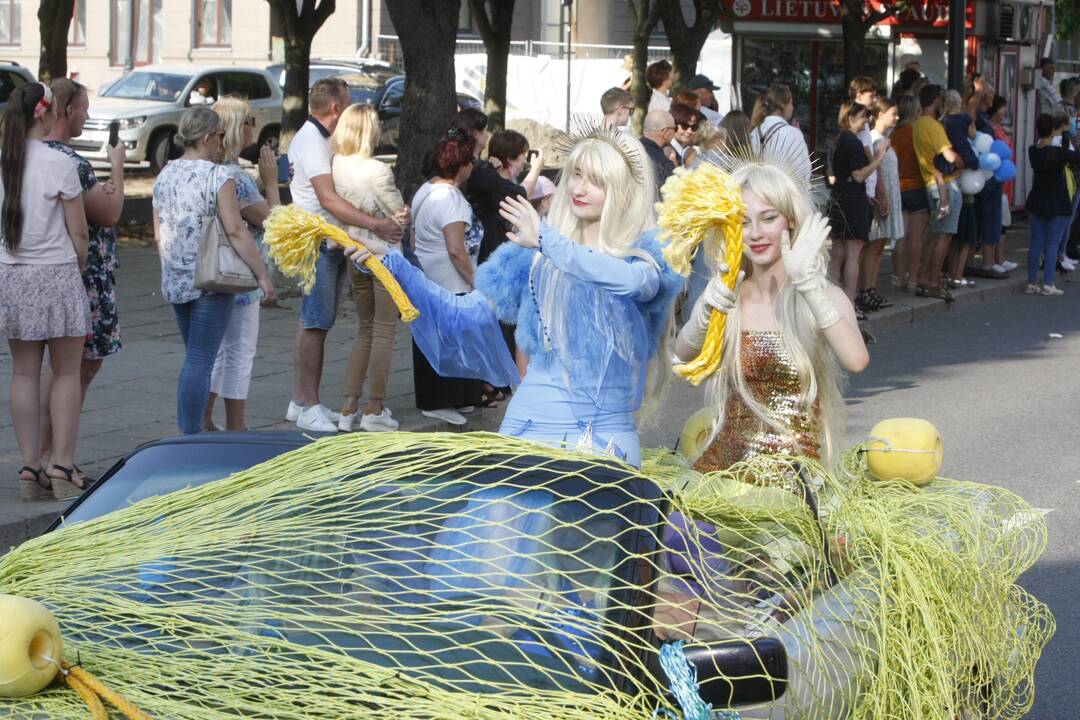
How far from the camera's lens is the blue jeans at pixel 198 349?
24.5 ft

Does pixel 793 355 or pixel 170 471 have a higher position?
pixel 793 355

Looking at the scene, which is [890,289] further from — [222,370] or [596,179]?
[596,179]

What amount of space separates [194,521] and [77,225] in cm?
385

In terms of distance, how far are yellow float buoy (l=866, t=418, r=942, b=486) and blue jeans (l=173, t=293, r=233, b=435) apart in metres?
4.10

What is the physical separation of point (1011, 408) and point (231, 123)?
222 inches

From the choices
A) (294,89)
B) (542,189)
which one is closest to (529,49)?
(294,89)

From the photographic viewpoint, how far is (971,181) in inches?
592

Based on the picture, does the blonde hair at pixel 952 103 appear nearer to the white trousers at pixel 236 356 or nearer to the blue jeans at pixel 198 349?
the white trousers at pixel 236 356

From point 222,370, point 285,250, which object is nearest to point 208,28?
point 222,370

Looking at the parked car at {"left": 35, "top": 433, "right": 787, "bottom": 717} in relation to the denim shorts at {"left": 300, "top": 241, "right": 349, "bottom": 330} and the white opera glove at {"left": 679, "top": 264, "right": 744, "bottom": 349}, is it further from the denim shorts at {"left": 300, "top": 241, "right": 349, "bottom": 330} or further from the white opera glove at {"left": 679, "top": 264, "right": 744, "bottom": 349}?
the denim shorts at {"left": 300, "top": 241, "right": 349, "bottom": 330}

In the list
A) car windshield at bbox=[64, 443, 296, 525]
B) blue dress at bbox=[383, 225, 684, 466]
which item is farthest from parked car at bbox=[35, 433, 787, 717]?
blue dress at bbox=[383, 225, 684, 466]

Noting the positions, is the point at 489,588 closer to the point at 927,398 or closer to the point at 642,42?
the point at 927,398

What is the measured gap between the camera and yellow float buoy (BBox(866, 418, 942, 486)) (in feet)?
14.3

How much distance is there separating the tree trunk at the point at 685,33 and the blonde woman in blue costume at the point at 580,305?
53.6ft
